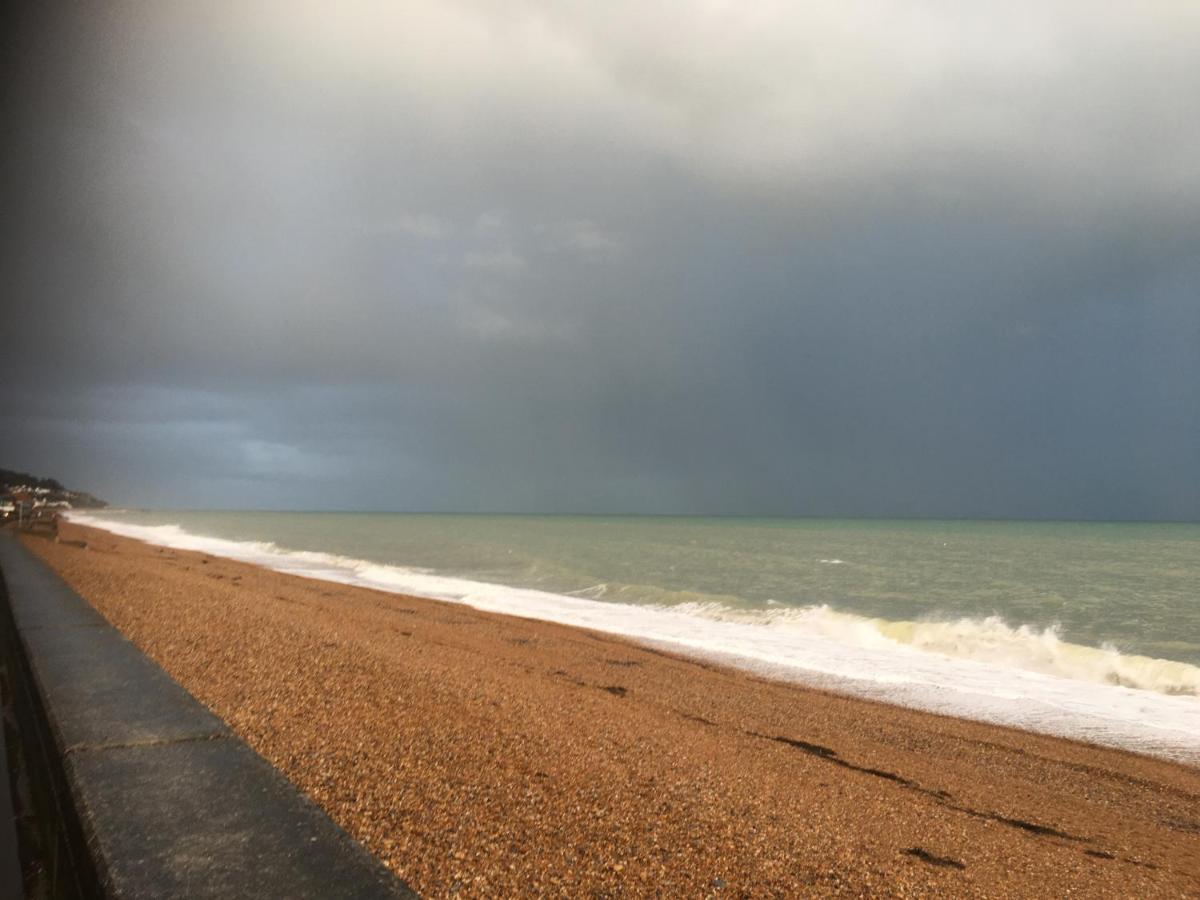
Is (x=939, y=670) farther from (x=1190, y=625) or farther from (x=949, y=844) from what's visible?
(x=1190, y=625)

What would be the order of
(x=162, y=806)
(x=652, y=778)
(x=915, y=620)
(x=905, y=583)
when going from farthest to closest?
(x=905, y=583) < (x=915, y=620) < (x=652, y=778) < (x=162, y=806)

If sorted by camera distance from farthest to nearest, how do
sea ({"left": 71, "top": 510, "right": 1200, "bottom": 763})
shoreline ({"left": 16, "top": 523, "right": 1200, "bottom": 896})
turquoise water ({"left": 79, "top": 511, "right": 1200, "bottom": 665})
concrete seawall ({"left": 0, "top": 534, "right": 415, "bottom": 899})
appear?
1. turquoise water ({"left": 79, "top": 511, "right": 1200, "bottom": 665})
2. sea ({"left": 71, "top": 510, "right": 1200, "bottom": 763})
3. shoreline ({"left": 16, "top": 523, "right": 1200, "bottom": 896})
4. concrete seawall ({"left": 0, "top": 534, "right": 415, "bottom": 899})

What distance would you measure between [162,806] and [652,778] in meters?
3.22

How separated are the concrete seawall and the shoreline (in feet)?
2.67

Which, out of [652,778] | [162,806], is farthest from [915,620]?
[162,806]

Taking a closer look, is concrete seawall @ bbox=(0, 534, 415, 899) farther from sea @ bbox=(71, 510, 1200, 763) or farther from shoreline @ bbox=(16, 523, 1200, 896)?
sea @ bbox=(71, 510, 1200, 763)

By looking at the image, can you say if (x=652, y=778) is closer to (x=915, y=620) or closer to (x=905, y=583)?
(x=915, y=620)

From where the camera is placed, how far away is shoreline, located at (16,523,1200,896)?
378 cm

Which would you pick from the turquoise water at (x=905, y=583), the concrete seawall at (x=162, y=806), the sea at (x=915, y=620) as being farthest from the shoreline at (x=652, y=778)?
the turquoise water at (x=905, y=583)

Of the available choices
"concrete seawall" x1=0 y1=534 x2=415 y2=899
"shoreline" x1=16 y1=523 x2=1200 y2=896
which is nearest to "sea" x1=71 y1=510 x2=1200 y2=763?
"shoreline" x1=16 y1=523 x2=1200 y2=896

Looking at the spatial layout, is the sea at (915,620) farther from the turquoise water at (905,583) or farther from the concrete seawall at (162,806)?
the concrete seawall at (162,806)

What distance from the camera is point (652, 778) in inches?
201

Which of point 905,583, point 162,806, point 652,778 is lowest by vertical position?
point 905,583

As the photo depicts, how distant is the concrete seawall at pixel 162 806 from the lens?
217 cm
